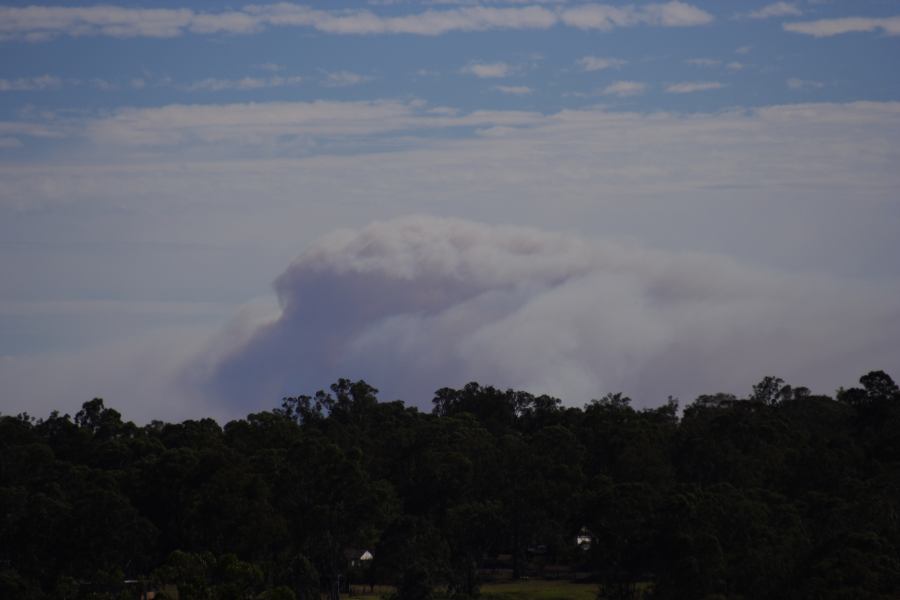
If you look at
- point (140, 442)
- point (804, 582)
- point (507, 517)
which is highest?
point (140, 442)

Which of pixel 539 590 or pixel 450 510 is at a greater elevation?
pixel 450 510

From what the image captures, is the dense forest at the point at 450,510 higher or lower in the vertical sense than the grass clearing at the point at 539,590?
higher

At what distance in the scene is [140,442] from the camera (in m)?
168

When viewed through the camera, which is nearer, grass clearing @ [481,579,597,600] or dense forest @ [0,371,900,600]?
dense forest @ [0,371,900,600]

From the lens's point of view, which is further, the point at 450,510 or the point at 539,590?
the point at 450,510

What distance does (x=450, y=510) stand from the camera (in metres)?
153

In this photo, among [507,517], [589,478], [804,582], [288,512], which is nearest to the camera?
[804,582]

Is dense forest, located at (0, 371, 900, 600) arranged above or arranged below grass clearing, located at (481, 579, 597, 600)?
above

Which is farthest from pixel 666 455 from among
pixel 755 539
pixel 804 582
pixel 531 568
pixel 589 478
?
pixel 804 582

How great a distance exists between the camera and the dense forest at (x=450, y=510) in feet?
384

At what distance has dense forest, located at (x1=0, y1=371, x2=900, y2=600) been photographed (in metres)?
117

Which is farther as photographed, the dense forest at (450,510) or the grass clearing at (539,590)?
the grass clearing at (539,590)

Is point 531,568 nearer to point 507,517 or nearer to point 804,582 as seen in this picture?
point 507,517

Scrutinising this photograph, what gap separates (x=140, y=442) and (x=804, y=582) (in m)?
90.8
